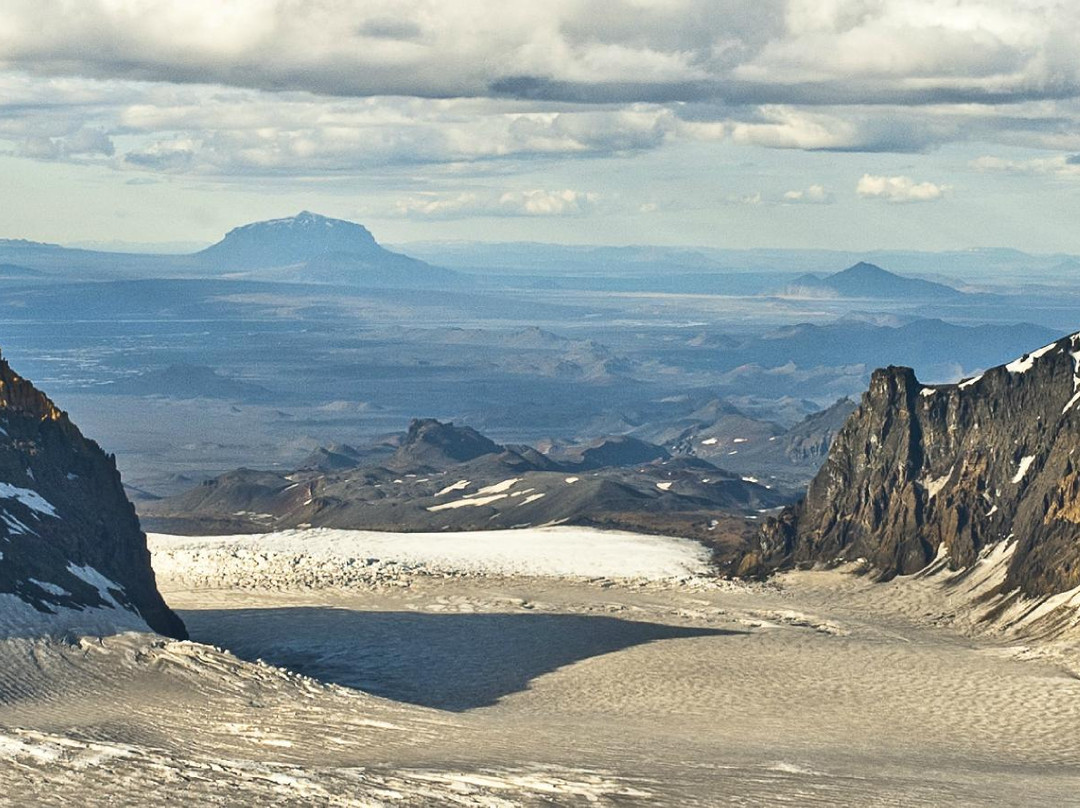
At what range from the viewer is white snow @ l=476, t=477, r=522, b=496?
18238cm

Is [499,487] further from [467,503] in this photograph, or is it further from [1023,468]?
[1023,468]

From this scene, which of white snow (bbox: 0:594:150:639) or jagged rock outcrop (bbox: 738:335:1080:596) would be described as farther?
jagged rock outcrop (bbox: 738:335:1080:596)

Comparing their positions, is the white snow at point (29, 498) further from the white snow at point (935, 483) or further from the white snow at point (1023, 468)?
the white snow at point (1023, 468)

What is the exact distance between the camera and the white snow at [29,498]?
66319 mm

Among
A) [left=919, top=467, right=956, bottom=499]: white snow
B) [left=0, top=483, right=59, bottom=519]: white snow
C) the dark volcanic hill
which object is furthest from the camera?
[left=919, top=467, right=956, bottom=499]: white snow

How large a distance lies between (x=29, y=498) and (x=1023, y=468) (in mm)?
59029

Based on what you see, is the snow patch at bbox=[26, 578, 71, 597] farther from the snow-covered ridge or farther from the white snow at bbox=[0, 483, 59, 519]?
the white snow at bbox=[0, 483, 59, 519]

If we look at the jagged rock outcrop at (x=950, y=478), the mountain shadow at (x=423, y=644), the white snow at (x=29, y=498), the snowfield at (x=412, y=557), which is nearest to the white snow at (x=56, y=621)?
the white snow at (x=29, y=498)

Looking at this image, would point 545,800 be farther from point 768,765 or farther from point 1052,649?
point 1052,649

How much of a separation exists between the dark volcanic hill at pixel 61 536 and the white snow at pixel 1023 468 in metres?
51.5

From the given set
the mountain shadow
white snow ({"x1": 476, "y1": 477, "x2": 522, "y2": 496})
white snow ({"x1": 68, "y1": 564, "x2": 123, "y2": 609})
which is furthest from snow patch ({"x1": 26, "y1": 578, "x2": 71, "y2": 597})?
white snow ({"x1": 476, "y1": 477, "x2": 522, "y2": 496})

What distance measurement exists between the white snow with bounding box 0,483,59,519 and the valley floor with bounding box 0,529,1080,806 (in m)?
10.0

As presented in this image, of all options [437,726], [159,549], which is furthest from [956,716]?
[159,549]

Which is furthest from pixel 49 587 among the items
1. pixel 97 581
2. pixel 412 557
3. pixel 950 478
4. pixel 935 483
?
pixel 935 483
